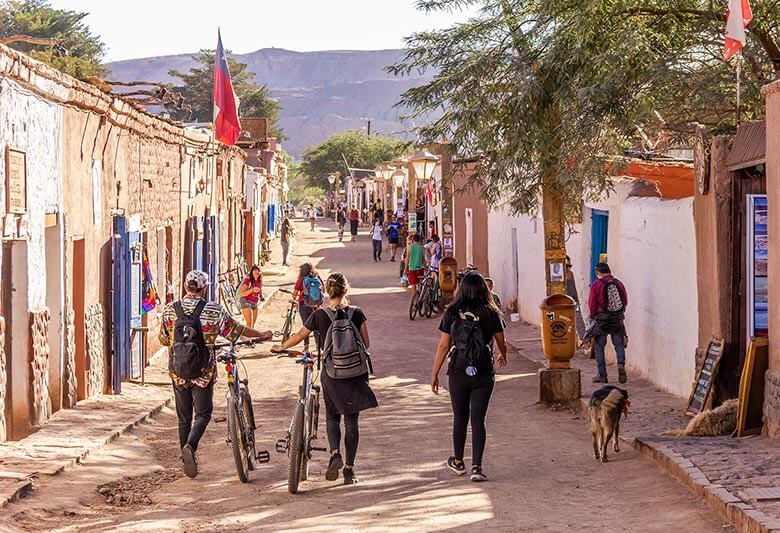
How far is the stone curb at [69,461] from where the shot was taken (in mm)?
8125

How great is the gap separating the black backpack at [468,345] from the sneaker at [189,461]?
6.95ft

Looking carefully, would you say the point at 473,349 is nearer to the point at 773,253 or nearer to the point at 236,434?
the point at 236,434

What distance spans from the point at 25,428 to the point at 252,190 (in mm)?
32314

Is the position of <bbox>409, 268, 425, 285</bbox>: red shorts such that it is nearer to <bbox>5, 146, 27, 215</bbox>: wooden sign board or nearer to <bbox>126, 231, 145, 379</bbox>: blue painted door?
<bbox>126, 231, 145, 379</bbox>: blue painted door

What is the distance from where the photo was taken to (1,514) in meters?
7.71

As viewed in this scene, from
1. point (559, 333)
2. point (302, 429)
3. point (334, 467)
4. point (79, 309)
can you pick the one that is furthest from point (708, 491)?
point (79, 309)

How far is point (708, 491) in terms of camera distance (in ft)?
25.6

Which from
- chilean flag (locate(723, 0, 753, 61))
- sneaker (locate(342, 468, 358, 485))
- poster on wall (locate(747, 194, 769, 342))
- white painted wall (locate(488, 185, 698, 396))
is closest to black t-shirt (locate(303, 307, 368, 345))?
sneaker (locate(342, 468, 358, 485))

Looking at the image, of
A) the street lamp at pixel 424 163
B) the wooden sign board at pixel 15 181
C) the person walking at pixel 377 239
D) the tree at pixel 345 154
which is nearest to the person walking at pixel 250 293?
the wooden sign board at pixel 15 181

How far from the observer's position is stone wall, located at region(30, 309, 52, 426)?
11.1 m

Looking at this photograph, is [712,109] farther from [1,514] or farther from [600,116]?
[1,514]

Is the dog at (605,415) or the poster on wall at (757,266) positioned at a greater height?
the poster on wall at (757,266)

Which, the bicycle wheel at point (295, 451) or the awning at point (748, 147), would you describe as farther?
the awning at point (748, 147)

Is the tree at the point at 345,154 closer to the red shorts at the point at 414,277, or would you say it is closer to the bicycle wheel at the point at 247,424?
the red shorts at the point at 414,277
